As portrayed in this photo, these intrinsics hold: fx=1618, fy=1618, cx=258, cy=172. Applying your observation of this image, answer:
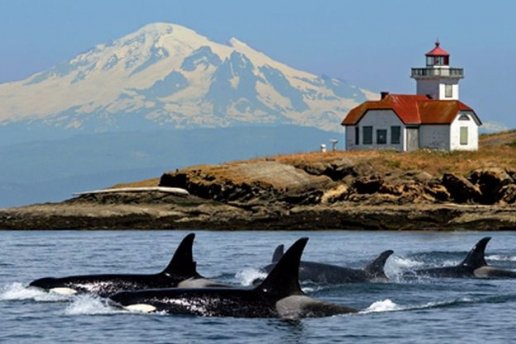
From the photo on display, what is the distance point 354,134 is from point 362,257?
4879 cm

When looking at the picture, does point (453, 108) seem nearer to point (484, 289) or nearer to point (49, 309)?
point (484, 289)

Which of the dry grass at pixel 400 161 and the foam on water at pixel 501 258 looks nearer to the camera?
the foam on water at pixel 501 258

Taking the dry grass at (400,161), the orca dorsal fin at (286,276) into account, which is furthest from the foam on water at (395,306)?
the dry grass at (400,161)

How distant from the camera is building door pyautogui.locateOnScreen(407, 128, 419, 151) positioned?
100m

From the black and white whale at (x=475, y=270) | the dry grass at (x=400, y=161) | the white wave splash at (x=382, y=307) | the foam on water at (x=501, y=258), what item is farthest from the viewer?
the dry grass at (x=400, y=161)

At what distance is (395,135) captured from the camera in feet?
330

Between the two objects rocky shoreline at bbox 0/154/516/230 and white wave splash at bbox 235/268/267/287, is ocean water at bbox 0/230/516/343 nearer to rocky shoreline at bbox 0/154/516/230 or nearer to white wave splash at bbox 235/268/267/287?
white wave splash at bbox 235/268/267/287

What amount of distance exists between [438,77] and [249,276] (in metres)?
66.8

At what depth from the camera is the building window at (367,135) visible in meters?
101

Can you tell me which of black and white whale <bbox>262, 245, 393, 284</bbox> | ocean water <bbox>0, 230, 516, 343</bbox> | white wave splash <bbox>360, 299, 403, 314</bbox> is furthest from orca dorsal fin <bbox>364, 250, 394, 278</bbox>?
white wave splash <bbox>360, 299, 403, 314</bbox>

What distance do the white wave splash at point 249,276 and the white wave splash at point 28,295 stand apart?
596 cm

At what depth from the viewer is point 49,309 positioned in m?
32.2

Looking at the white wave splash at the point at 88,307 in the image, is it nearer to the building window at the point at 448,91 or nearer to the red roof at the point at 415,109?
the red roof at the point at 415,109

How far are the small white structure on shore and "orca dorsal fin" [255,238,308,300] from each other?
71.4 meters
